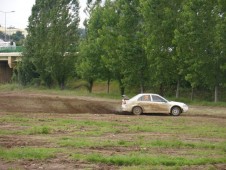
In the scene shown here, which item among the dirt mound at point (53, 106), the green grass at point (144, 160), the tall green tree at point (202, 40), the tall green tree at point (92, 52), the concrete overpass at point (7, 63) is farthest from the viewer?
the concrete overpass at point (7, 63)

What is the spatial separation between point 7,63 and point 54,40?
23939 mm

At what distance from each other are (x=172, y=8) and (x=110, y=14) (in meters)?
7.86

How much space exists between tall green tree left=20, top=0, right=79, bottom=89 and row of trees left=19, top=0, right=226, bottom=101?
128 mm

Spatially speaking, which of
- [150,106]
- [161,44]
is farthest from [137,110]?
[161,44]

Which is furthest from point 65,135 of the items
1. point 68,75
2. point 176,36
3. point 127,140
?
point 68,75

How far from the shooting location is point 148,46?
133ft

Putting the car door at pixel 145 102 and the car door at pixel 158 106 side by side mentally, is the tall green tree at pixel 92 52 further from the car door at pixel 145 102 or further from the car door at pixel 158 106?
the car door at pixel 158 106

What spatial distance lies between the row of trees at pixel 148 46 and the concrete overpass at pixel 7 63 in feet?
49.5

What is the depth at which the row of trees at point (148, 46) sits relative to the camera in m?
37.2

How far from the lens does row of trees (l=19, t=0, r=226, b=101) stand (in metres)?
37.2

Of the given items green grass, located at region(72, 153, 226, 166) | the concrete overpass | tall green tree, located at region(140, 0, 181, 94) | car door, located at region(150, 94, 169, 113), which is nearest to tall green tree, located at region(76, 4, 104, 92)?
tall green tree, located at region(140, 0, 181, 94)

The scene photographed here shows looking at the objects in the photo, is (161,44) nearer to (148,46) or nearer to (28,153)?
(148,46)

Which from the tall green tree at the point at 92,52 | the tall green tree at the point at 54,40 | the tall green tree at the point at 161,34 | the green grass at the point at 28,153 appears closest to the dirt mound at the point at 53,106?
the tall green tree at the point at 161,34

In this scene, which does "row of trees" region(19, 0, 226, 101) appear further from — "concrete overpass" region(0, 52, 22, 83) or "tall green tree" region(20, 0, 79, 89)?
"concrete overpass" region(0, 52, 22, 83)
